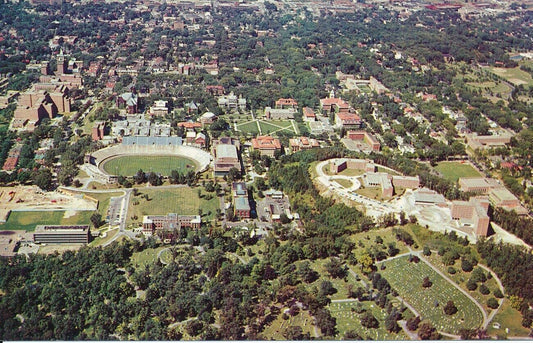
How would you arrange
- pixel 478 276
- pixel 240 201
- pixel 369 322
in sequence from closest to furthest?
pixel 369 322, pixel 478 276, pixel 240 201

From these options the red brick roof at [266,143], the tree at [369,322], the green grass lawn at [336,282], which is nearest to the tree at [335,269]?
the green grass lawn at [336,282]

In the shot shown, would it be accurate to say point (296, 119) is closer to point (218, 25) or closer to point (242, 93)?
point (242, 93)

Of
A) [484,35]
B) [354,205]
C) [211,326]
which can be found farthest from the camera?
[484,35]

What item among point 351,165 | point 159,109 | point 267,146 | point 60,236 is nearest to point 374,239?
point 351,165

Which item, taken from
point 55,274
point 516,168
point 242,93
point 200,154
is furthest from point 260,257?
point 242,93

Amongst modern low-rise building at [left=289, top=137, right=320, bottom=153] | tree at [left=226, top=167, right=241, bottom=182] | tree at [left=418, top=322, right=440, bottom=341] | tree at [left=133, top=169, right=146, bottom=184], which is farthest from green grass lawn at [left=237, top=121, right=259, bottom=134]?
tree at [left=418, top=322, right=440, bottom=341]

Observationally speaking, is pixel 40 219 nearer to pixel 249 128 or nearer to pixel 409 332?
pixel 249 128
